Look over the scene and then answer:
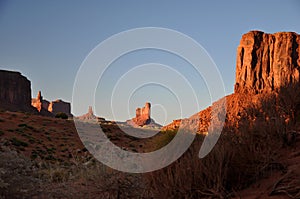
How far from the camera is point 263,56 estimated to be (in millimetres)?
80000

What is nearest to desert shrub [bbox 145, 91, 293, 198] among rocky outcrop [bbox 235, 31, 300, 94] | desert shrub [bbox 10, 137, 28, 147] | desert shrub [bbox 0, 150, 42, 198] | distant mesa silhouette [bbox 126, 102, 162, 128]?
desert shrub [bbox 0, 150, 42, 198]

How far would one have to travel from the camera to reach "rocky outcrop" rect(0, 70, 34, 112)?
109 meters

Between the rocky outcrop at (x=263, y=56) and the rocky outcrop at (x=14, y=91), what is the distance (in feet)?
248

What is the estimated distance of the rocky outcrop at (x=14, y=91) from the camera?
108625mm

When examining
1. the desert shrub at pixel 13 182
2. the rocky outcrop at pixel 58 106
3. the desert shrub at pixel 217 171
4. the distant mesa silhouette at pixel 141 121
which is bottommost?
the desert shrub at pixel 13 182

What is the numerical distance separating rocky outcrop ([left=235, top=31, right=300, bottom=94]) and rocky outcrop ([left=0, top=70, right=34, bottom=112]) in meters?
75.5

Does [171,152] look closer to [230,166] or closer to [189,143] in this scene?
[189,143]

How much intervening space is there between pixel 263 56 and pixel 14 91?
87111mm

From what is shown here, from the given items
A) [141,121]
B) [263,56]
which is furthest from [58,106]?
[263,56]

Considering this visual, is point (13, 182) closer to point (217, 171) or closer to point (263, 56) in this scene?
point (217, 171)

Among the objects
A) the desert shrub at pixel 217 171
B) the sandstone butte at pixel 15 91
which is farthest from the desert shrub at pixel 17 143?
the sandstone butte at pixel 15 91

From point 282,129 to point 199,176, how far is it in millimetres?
3103

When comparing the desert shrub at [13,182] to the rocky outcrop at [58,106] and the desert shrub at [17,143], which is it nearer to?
the desert shrub at [17,143]

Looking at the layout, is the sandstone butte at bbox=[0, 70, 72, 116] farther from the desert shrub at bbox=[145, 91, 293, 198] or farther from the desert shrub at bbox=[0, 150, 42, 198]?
the desert shrub at bbox=[145, 91, 293, 198]
